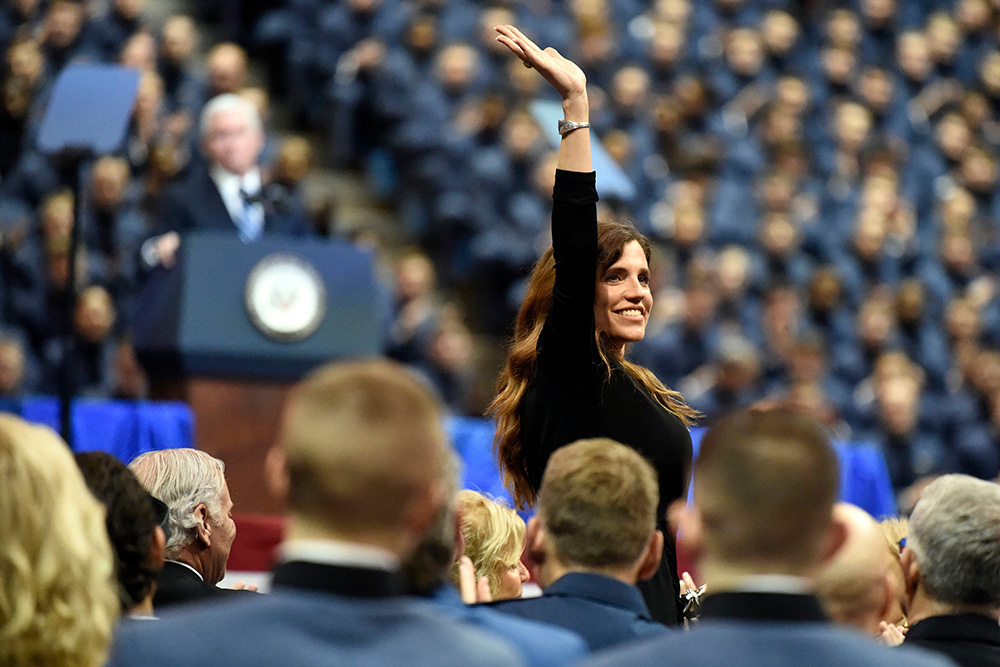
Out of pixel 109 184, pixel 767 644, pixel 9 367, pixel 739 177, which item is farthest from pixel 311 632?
pixel 739 177

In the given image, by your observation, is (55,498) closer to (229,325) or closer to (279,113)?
(229,325)

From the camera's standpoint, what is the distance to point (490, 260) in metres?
8.34

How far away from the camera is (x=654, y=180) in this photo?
366 inches

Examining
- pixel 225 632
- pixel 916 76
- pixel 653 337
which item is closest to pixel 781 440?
pixel 225 632

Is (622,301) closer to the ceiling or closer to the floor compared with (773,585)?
closer to the ceiling

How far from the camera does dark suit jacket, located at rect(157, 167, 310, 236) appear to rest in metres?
5.84

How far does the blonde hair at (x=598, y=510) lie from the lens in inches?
79.8

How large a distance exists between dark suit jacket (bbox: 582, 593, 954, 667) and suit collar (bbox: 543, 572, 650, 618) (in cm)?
52

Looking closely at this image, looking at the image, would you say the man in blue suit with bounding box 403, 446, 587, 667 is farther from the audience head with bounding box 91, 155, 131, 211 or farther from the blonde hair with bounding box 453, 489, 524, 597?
the audience head with bounding box 91, 155, 131, 211

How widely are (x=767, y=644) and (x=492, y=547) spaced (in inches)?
57.3

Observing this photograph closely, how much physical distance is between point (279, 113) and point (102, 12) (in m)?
1.68

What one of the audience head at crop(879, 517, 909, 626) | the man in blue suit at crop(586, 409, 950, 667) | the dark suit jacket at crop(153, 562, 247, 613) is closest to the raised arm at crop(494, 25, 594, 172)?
the audience head at crop(879, 517, 909, 626)

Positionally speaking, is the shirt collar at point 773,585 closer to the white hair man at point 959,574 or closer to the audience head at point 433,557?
the audience head at point 433,557

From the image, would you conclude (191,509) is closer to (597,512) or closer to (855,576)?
(597,512)
